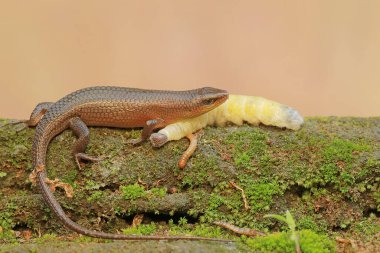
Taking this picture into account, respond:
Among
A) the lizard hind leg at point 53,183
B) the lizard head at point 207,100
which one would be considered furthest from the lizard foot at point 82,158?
the lizard head at point 207,100

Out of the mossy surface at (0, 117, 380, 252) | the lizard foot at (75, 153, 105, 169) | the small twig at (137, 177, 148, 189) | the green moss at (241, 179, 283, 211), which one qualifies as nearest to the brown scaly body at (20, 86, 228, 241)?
the lizard foot at (75, 153, 105, 169)

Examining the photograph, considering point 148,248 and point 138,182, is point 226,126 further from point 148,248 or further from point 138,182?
point 148,248

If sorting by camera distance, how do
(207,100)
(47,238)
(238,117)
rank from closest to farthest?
(47,238) < (207,100) < (238,117)

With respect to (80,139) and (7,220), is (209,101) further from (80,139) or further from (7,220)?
(7,220)

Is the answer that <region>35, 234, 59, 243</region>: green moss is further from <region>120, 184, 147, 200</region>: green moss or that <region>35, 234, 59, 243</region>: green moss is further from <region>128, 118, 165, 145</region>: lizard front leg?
<region>128, 118, 165, 145</region>: lizard front leg

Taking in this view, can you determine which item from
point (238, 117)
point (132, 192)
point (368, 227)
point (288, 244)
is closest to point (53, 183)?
point (132, 192)
